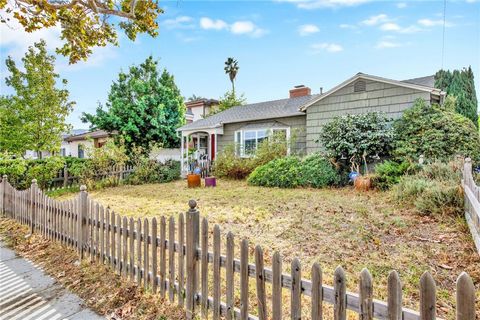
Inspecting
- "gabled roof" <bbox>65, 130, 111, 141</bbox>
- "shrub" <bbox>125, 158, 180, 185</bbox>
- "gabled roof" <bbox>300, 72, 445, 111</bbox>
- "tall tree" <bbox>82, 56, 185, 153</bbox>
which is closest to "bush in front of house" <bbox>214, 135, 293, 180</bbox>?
"gabled roof" <bbox>300, 72, 445, 111</bbox>

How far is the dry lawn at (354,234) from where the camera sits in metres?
3.47

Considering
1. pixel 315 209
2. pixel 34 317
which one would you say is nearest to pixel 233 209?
pixel 315 209

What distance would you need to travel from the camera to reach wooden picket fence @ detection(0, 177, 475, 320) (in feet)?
5.40

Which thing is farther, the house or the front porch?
the front porch

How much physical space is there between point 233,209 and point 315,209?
6.61ft

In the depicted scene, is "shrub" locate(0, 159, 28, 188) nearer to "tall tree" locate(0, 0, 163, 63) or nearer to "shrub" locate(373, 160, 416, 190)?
"tall tree" locate(0, 0, 163, 63)

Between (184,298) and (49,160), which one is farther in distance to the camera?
(49,160)

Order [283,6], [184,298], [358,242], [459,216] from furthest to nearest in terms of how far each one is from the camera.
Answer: [283,6], [459,216], [358,242], [184,298]

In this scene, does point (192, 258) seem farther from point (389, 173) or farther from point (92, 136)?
point (92, 136)

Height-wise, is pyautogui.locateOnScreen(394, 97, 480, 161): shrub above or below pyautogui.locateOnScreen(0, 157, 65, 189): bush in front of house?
above

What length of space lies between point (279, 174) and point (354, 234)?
6.36m

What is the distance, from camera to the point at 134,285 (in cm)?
351

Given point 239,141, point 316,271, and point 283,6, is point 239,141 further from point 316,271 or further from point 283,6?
point 316,271

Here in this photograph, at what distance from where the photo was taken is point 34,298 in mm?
3533
